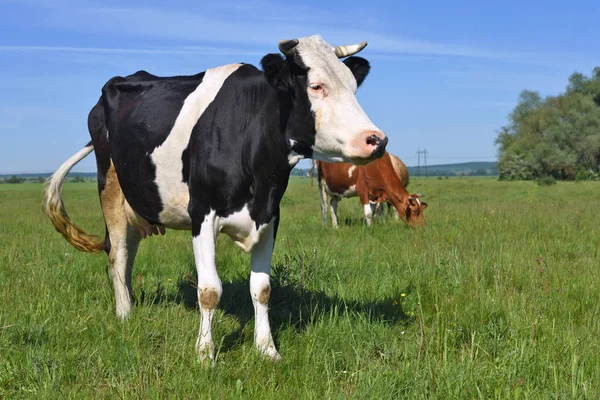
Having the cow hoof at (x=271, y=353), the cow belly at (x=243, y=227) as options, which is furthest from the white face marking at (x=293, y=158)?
the cow hoof at (x=271, y=353)

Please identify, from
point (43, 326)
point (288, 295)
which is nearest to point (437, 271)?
point (288, 295)

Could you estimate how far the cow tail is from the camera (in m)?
6.47

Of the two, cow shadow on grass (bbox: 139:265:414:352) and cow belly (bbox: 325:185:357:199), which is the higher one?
cow belly (bbox: 325:185:357:199)

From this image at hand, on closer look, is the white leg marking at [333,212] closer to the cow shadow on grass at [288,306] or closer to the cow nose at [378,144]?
the cow shadow on grass at [288,306]

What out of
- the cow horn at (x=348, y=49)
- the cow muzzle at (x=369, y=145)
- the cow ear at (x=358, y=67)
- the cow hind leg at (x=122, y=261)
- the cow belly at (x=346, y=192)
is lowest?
the cow hind leg at (x=122, y=261)

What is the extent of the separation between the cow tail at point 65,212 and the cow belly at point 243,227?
2545mm

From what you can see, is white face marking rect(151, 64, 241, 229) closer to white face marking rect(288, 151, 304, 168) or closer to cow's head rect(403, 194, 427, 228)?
white face marking rect(288, 151, 304, 168)

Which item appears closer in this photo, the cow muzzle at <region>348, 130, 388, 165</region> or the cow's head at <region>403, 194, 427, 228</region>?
the cow muzzle at <region>348, 130, 388, 165</region>

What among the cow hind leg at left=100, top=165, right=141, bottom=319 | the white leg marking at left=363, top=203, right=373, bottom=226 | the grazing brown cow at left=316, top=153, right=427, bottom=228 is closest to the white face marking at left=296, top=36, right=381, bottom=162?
the cow hind leg at left=100, top=165, right=141, bottom=319

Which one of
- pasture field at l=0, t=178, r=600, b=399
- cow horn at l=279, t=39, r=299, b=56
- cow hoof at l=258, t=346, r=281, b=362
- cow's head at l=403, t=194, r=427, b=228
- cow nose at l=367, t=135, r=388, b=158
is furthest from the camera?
cow's head at l=403, t=194, r=427, b=228

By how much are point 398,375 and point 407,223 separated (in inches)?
321

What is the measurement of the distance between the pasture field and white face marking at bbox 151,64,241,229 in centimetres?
91

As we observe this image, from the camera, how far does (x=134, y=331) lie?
4.69 meters

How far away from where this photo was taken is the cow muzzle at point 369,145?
3820mm
